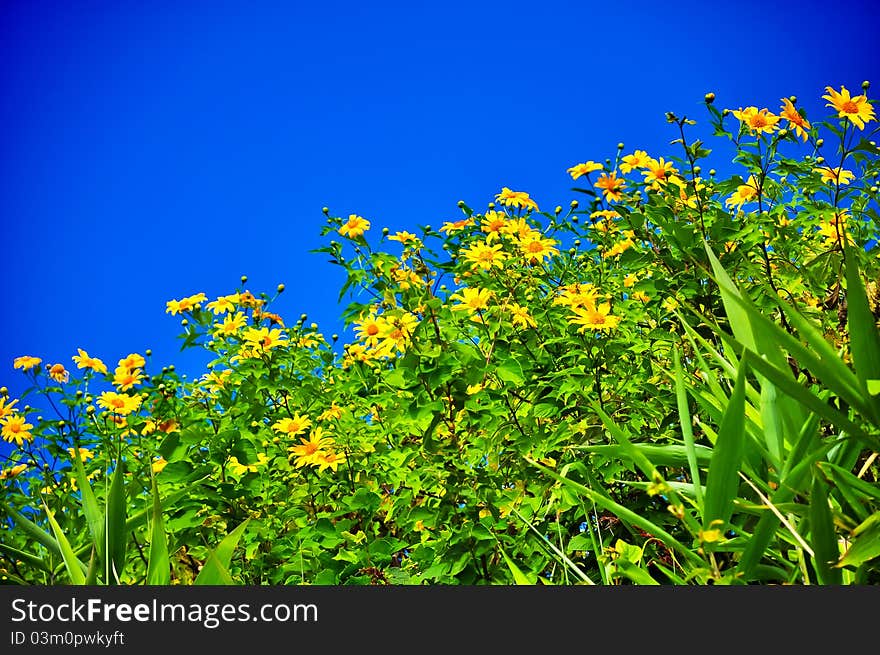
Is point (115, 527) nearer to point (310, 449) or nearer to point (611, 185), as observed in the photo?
point (310, 449)

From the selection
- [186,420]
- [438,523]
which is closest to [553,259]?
[438,523]

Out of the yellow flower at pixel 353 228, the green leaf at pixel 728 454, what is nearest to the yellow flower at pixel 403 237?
the yellow flower at pixel 353 228

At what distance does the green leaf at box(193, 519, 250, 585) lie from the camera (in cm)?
139

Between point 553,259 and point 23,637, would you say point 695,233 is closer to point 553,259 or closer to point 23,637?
point 553,259

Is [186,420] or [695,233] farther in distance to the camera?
[186,420]

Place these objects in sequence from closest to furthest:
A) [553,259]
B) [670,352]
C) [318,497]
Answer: [670,352]
[318,497]
[553,259]

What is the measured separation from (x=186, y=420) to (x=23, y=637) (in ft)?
5.42

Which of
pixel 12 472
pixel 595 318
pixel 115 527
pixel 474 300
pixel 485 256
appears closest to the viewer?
pixel 115 527

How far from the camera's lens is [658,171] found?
2588 millimetres

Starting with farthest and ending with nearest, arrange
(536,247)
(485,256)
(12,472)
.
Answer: (12,472)
(536,247)
(485,256)

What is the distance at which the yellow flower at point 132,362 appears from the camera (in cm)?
295

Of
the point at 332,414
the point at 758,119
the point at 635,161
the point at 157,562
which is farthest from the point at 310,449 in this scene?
the point at 758,119

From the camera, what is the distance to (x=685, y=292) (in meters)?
2.34

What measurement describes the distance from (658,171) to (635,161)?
0.29ft
